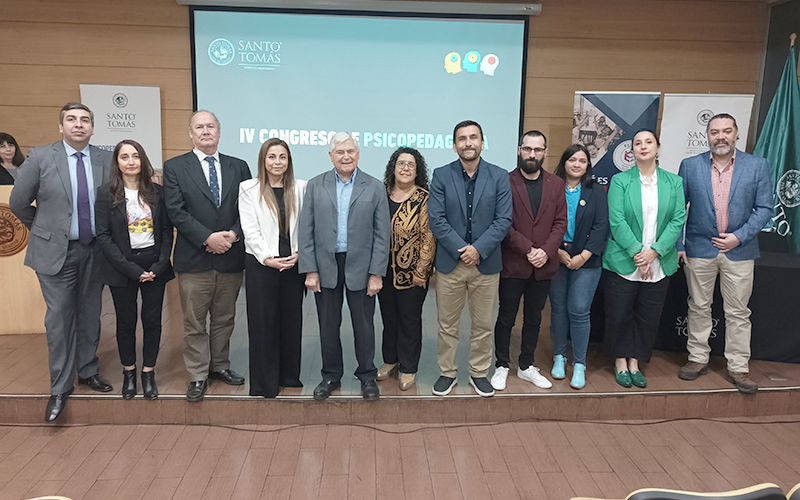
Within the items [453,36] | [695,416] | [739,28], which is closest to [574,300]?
[695,416]

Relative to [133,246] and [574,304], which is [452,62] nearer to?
[574,304]

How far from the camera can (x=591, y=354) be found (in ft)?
12.0

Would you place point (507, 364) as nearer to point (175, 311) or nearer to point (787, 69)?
point (175, 311)

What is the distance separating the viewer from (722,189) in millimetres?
3080

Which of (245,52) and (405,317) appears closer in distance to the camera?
(405,317)

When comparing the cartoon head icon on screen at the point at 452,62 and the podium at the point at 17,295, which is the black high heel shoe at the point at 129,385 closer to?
the podium at the point at 17,295

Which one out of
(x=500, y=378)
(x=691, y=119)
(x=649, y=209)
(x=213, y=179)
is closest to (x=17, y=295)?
(x=213, y=179)

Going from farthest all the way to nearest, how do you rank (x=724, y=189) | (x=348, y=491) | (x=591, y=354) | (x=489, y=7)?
(x=489, y=7) < (x=591, y=354) < (x=724, y=189) < (x=348, y=491)

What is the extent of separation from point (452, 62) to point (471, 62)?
0.19 m

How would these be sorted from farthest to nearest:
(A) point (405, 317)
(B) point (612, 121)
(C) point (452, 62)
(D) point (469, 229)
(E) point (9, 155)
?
(C) point (452, 62) → (B) point (612, 121) → (E) point (9, 155) → (A) point (405, 317) → (D) point (469, 229)

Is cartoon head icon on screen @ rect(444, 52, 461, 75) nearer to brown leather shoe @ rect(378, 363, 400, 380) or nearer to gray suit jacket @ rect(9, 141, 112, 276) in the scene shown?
brown leather shoe @ rect(378, 363, 400, 380)

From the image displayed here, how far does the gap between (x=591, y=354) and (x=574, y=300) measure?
0.75 meters

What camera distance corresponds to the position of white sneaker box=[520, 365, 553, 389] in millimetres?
→ 3070

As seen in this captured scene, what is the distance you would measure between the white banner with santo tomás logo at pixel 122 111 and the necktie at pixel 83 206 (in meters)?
2.51
